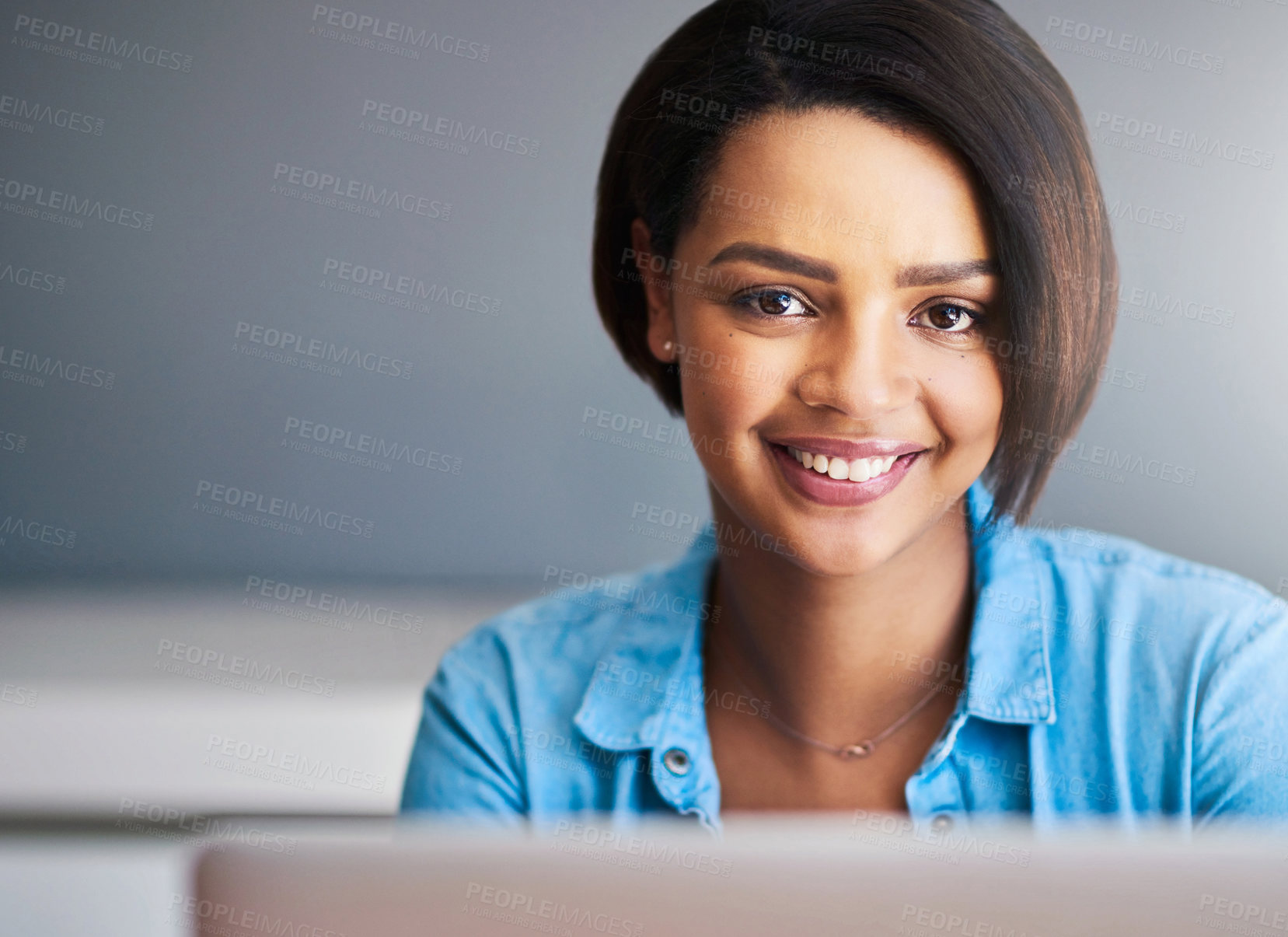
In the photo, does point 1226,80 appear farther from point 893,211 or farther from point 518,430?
point 518,430

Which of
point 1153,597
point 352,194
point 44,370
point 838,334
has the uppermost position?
point 352,194

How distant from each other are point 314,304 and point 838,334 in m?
1.11

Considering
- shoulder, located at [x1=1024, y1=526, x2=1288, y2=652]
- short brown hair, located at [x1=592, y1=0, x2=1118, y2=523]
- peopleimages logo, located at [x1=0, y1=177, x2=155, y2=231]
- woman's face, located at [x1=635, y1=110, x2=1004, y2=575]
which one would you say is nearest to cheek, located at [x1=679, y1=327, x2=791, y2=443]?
woman's face, located at [x1=635, y1=110, x2=1004, y2=575]

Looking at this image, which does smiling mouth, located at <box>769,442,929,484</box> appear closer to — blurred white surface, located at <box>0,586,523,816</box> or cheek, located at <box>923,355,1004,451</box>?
cheek, located at <box>923,355,1004,451</box>

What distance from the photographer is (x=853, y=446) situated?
1.02 meters

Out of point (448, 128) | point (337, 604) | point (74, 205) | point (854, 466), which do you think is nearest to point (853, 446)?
point (854, 466)

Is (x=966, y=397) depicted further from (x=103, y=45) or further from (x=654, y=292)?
(x=103, y=45)

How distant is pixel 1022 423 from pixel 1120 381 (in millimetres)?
593

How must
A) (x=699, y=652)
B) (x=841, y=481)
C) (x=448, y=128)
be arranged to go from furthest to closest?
(x=448, y=128), (x=699, y=652), (x=841, y=481)

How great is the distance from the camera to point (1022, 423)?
107cm

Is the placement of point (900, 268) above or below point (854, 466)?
above

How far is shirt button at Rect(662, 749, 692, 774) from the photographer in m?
1.09

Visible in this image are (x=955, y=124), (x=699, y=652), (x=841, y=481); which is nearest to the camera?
(x=955, y=124)

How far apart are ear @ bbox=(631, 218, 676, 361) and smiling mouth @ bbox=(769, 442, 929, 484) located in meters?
0.20
